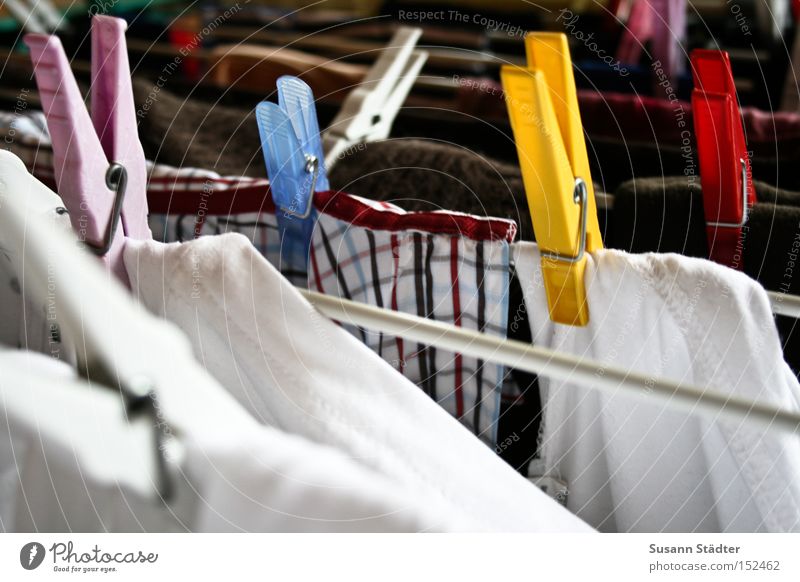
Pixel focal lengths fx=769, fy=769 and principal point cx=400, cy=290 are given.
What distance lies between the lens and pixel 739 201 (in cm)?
39

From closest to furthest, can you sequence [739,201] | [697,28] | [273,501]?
[273,501], [739,201], [697,28]

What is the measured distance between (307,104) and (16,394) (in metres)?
0.20

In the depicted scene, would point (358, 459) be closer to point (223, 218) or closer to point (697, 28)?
point (223, 218)

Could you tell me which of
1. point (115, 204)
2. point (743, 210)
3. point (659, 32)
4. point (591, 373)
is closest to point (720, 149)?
point (743, 210)

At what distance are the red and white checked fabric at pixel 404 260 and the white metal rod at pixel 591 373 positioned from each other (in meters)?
0.06

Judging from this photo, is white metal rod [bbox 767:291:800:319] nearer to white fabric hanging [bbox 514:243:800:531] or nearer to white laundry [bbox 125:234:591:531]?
white fabric hanging [bbox 514:243:800:531]

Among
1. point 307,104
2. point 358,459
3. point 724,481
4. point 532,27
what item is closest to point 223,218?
point 307,104

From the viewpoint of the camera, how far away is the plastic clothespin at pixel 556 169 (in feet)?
1.04

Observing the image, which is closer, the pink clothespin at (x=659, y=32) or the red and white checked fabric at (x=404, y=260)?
the red and white checked fabric at (x=404, y=260)

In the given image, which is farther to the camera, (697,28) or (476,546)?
(697,28)

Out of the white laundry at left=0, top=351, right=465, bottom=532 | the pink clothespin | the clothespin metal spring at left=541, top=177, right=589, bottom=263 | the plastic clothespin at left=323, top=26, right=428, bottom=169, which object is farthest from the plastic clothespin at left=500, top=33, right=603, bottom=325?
the pink clothespin

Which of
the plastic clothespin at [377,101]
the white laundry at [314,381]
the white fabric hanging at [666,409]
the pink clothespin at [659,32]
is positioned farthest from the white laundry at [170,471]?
the pink clothespin at [659,32]

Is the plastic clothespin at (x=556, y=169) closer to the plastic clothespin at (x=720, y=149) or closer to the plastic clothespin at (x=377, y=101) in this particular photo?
the plastic clothespin at (x=720, y=149)

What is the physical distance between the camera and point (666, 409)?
0.38 metres
